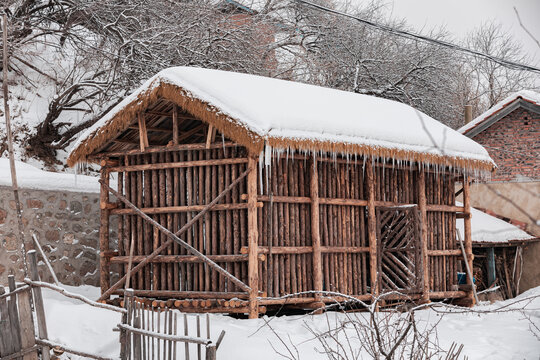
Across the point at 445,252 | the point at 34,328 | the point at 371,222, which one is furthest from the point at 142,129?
the point at 445,252

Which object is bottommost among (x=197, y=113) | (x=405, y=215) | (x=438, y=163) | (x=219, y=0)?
(x=405, y=215)

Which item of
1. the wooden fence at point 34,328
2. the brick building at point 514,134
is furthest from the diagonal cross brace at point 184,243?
the brick building at point 514,134

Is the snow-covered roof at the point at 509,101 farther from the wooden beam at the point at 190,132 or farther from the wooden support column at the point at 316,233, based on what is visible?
the wooden beam at the point at 190,132

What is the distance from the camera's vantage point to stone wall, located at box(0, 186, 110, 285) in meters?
10.6

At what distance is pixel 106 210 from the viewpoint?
11039mm

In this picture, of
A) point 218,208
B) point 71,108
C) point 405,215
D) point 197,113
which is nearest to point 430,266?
point 405,215

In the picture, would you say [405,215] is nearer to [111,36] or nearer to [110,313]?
[110,313]

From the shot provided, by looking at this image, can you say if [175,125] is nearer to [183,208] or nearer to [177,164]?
[177,164]

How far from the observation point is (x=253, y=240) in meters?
9.21

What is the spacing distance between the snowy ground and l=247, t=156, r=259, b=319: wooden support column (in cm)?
28

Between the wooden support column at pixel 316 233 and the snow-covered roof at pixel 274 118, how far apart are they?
63 centimetres

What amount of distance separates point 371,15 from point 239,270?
2027 centimetres

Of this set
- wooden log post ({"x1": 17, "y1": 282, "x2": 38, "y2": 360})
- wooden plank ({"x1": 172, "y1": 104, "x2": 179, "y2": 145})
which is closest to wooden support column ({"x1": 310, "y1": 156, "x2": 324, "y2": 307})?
wooden plank ({"x1": 172, "y1": 104, "x2": 179, "y2": 145})

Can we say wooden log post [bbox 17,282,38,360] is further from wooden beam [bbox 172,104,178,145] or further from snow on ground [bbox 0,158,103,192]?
snow on ground [bbox 0,158,103,192]
